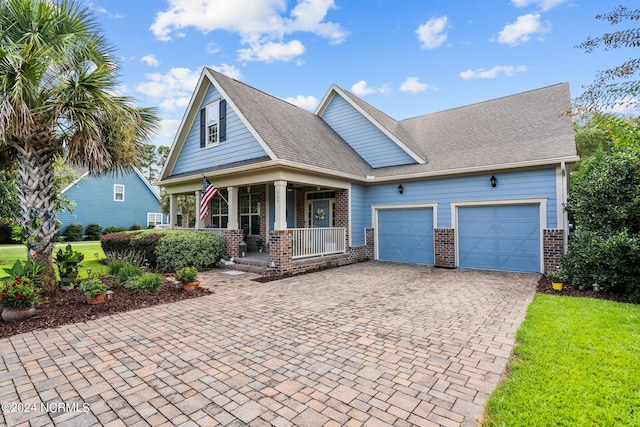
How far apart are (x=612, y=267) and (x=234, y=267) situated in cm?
995

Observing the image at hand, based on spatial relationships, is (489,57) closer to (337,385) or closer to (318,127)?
(318,127)

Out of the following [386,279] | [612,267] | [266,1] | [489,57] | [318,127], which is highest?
[266,1]

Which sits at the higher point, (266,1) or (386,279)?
(266,1)

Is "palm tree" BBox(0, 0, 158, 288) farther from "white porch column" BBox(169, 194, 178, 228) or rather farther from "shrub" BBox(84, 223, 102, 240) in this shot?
"shrub" BBox(84, 223, 102, 240)

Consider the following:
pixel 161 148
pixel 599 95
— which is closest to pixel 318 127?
pixel 599 95

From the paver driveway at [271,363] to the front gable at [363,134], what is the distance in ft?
24.6

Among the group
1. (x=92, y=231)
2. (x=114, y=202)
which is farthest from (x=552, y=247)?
(x=114, y=202)

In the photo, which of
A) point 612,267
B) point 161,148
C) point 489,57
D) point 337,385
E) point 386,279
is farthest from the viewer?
point 161,148

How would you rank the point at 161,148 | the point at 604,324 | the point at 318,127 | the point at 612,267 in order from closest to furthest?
the point at 604,324
the point at 612,267
the point at 318,127
the point at 161,148

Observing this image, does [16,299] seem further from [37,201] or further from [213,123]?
[213,123]

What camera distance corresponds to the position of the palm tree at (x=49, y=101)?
571 centimetres

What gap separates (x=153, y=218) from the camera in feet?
94.8

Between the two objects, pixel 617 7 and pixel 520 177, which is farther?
pixel 520 177

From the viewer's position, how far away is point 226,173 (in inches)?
423
